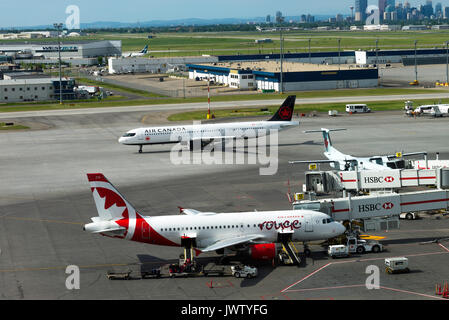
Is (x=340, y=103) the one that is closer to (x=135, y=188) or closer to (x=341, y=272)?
(x=135, y=188)

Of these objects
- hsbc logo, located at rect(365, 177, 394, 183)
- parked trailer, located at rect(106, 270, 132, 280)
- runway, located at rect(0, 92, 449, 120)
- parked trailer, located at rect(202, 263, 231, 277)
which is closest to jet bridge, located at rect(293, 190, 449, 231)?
hsbc logo, located at rect(365, 177, 394, 183)

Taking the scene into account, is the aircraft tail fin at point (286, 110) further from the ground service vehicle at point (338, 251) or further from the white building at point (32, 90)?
the white building at point (32, 90)

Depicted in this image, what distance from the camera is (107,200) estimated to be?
159 ft

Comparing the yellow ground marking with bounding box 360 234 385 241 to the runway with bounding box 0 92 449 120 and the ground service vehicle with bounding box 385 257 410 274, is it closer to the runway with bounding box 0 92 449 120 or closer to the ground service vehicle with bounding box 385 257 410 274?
the ground service vehicle with bounding box 385 257 410 274

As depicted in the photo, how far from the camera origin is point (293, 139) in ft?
359

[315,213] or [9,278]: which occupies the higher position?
[315,213]

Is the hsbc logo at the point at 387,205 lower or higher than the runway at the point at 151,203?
higher

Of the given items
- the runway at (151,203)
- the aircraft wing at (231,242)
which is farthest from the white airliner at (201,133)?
the aircraft wing at (231,242)

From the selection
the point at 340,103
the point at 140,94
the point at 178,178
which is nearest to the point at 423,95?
the point at 340,103

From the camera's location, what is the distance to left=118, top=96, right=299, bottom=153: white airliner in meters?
100

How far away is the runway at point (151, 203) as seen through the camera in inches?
1738

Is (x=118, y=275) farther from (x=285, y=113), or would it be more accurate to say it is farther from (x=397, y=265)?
(x=285, y=113)

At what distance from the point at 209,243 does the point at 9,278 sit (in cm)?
1520

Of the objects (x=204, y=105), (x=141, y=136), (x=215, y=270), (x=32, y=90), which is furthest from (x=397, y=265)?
(x=32, y=90)
